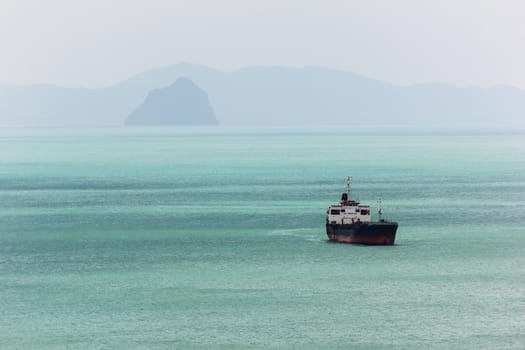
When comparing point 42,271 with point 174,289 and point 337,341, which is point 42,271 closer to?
point 174,289

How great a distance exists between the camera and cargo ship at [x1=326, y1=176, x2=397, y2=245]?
298 ft

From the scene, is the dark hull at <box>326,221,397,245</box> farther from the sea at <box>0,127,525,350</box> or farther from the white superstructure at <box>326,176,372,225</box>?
the sea at <box>0,127,525,350</box>

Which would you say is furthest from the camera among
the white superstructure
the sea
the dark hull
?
the white superstructure

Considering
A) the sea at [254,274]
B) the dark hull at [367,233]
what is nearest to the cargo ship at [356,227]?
the dark hull at [367,233]

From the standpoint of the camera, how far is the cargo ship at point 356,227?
3578 inches

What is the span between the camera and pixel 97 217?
11506cm

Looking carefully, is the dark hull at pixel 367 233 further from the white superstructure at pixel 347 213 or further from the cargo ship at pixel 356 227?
the white superstructure at pixel 347 213

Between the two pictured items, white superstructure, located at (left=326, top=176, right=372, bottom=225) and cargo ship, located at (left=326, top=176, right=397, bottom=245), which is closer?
cargo ship, located at (left=326, top=176, right=397, bottom=245)

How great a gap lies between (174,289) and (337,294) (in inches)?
397

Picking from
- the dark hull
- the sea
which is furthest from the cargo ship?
the sea

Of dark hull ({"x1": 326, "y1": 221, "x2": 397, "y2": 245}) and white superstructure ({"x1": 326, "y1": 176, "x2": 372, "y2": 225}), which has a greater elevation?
white superstructure ({"x1": 326, "y1": 176, "x2": 372, "y2": 225})

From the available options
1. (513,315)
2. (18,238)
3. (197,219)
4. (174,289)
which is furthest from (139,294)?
(197,219)

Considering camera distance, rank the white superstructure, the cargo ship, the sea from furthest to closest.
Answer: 1. the white superstructure
2. the cargo ship
3. the sea

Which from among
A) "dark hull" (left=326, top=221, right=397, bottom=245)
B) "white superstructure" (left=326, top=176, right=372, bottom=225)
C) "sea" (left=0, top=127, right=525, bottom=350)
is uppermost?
"white superstructure" (left=326, top=176, right=372, bottom=225)
